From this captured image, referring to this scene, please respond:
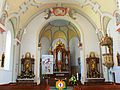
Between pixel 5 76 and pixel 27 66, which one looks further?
pixel 27 66

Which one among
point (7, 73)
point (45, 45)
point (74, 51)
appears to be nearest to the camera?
point (7, 73)

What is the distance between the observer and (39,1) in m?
13.7

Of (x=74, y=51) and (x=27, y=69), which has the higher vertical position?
(x=74, y=51)

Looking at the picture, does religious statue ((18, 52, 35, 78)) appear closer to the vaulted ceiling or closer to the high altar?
the vaulted ceiling

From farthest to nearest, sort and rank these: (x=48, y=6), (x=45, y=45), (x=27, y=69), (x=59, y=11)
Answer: (x=45, y=45)
(x=59, y=11)
(x=48, y=6)
(x=27, y=69)

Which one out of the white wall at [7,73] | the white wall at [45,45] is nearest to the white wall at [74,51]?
the white wall at [45,45]

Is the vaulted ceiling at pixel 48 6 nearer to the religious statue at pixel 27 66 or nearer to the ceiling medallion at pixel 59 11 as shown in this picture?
the ceiling medallion at pixel 59 11

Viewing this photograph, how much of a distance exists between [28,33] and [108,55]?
746 centimetres

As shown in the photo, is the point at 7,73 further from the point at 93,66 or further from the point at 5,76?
the point at 93,66

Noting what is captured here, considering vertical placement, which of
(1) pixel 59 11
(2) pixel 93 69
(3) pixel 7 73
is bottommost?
(3) pixel 7 73

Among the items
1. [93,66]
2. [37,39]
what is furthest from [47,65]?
[93,66]

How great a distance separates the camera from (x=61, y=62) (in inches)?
790

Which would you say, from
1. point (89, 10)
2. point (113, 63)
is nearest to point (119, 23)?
point (113, 63)

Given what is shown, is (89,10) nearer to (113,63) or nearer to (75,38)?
(113,63)
